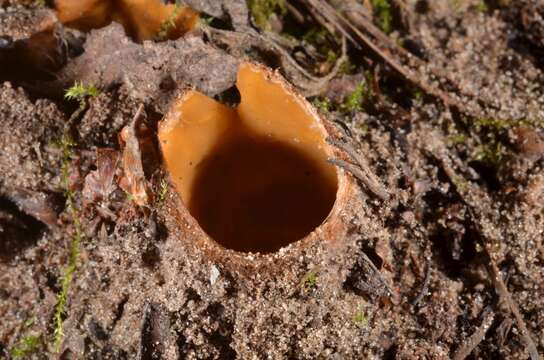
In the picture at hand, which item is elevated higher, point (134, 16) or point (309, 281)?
point (134, 16)

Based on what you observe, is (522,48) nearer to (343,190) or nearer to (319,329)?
(343,190)

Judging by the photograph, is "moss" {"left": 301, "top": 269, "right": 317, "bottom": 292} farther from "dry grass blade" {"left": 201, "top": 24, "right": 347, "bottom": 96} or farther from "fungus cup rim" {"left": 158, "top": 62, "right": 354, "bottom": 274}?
"dry grass blade" {"left": 201, "top": 24, "right": 347, "bottom": 96}

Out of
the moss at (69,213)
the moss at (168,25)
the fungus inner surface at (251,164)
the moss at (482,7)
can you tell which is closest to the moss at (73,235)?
the moss at (69,213)

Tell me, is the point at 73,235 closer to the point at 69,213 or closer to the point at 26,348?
the point at 69,213

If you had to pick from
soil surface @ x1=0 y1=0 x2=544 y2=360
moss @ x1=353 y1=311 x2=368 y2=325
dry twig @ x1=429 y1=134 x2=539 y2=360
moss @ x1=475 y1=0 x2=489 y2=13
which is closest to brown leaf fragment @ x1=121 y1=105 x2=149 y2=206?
soil surface @ x1=0 y1=0 x2=544 y2=360

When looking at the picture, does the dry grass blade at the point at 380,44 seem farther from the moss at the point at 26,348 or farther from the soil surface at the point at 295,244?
the moss at the point at 26,348

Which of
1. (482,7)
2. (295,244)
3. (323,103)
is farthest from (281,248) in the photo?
(482,7)
